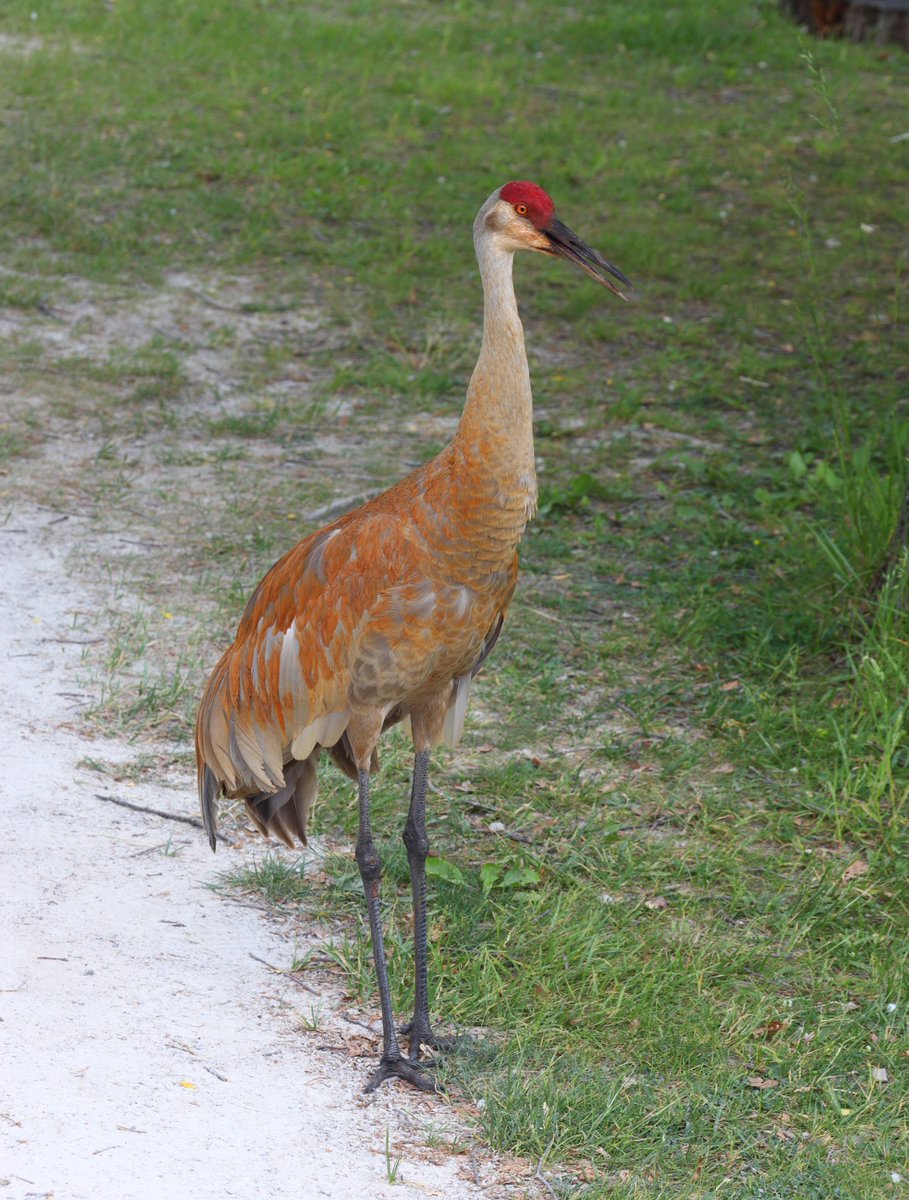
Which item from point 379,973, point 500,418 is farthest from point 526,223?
point 379,973

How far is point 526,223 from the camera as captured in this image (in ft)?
11.0

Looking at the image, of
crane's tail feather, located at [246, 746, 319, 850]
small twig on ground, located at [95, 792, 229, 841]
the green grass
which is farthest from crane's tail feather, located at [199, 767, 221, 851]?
small twig on ground, located at [95, 792, 229, 841]

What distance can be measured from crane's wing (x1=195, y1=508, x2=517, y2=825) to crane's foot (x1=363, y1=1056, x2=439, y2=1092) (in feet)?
2.37

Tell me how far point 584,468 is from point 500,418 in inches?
139

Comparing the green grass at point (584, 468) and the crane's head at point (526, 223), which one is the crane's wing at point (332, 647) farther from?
the crane's head at point (526, 223)

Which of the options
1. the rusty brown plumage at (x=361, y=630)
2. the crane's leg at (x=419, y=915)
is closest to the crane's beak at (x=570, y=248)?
the rusty brown plumage at (x=361, y=630)

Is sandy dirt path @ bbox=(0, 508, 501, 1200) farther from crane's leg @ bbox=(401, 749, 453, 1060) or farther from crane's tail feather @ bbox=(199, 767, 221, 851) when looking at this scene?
crane's tail feather @ bbox=(199, 767, 221, 851)

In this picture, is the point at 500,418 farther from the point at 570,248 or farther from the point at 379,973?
the point at 379,973

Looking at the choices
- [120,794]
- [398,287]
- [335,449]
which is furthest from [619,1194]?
[398,287]

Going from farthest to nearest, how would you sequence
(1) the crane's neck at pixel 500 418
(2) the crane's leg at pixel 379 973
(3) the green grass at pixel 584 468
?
1. (3) the green grass at pixel 584 468
2. (2) the crane's leg at pixel 379 973
3. (1) the crane's neck at pixel 500 418

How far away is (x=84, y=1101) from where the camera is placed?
10.2 ft

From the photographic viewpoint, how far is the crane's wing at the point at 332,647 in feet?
11.0

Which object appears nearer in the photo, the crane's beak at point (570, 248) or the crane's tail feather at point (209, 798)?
the crane's beak at point (570, 248)

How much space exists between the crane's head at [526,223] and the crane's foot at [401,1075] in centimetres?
181
